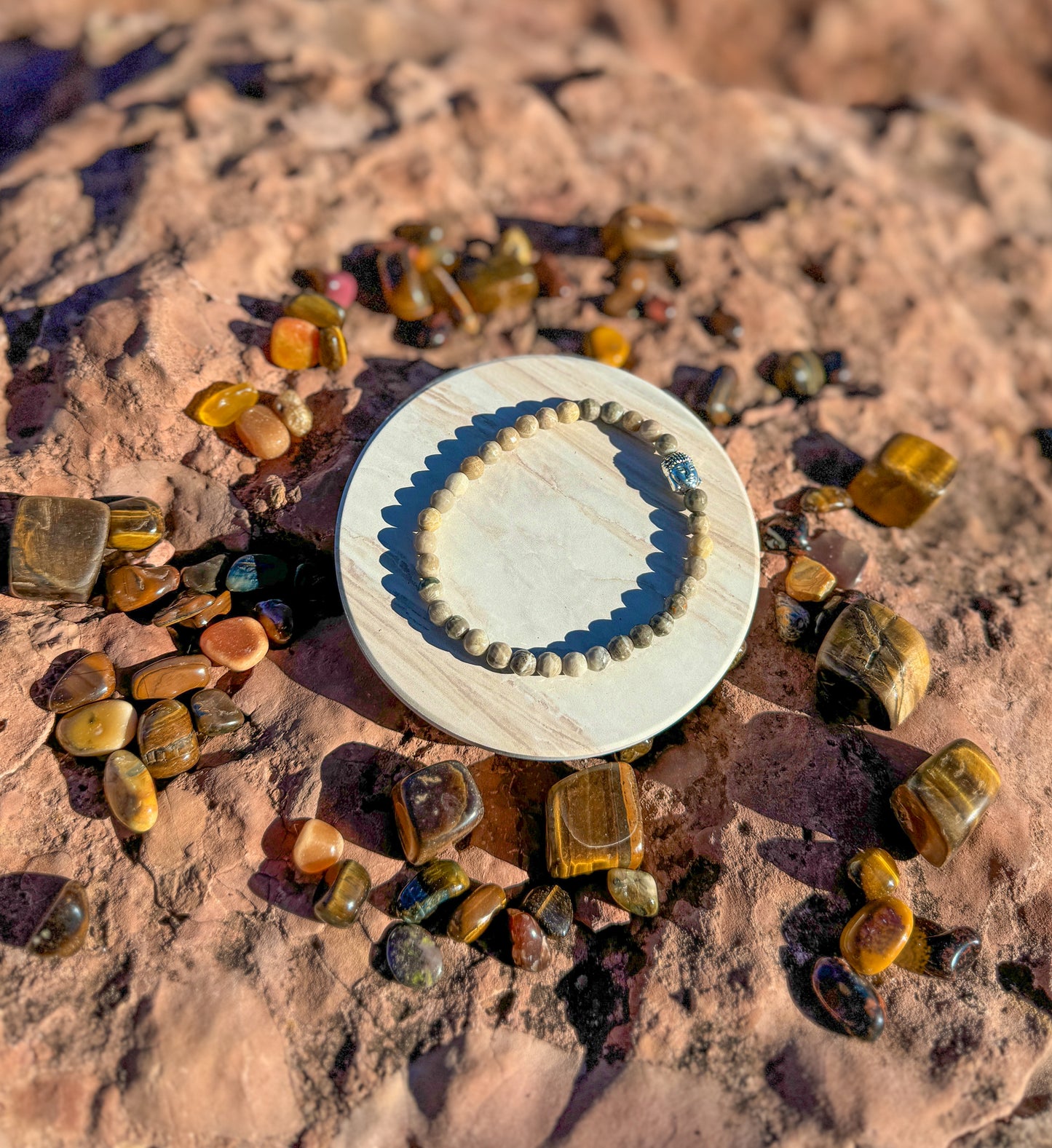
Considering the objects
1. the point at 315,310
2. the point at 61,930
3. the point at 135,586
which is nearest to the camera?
the point at 61,930

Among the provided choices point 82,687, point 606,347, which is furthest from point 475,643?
point 606,347

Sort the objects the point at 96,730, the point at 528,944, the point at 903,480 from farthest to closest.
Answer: the point at 903,480, the point at 96,730, the point at 528,944

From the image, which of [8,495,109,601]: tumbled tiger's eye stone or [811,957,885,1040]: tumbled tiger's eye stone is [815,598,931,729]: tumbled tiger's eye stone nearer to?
[811,957,885,1040]: tumbled tiger's eye stone

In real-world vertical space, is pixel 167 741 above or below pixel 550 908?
above

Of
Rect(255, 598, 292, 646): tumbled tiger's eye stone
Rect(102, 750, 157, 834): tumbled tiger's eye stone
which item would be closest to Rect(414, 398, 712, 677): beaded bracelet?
Rect(255, 598, 292, 646): tumbled tiger's eye stone

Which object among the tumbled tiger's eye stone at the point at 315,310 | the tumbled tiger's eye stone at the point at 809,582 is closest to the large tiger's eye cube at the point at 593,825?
the tumbled tiger's eye stone at the point at 809,582

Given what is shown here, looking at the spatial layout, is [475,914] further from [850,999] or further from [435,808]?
[850,999]

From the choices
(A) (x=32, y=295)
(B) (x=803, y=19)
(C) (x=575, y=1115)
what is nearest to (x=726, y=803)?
(C) (x=575, y=1115)
